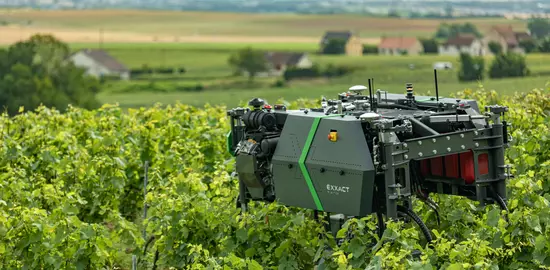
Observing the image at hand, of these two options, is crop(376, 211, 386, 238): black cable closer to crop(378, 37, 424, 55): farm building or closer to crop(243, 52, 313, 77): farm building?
crop(378, 37, 424, 55): farm building

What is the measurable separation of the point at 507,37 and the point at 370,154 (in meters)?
52.7

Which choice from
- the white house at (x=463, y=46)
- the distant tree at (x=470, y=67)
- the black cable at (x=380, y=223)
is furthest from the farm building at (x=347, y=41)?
the black cable at (x=380, y=223)

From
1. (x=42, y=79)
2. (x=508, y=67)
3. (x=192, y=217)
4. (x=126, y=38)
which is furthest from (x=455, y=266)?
(x=126, y=38)

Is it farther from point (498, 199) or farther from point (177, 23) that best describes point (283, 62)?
point (498, 199)

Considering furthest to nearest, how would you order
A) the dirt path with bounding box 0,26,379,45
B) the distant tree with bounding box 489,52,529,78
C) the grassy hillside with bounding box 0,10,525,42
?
the dirt path with bounding box 0,26,379,45 → the grassy hillside with bounding box 0,10,525,42 → the distant tree with bounding box 489,52,529,78

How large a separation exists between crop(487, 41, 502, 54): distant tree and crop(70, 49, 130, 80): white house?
35.1 meters

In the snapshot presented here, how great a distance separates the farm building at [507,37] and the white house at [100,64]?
34471mm

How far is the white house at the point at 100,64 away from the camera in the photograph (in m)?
95.6

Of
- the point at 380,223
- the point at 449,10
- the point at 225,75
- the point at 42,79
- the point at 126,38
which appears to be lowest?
the point at 225,75

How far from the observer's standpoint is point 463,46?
245ft

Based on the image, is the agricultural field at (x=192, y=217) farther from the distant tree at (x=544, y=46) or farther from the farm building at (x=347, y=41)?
the farm building at (x=347, y=41)

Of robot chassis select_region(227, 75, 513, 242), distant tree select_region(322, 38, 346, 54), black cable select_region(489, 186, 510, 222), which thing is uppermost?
robot chassis select_region(227, 75, 513, 242)

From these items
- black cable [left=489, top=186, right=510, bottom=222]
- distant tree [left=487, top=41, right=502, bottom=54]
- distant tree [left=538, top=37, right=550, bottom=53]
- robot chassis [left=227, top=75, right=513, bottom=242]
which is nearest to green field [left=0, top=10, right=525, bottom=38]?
distant tree [left=487, top=41, right=502, bottom=54]

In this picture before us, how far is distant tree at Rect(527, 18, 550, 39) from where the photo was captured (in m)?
54.9
